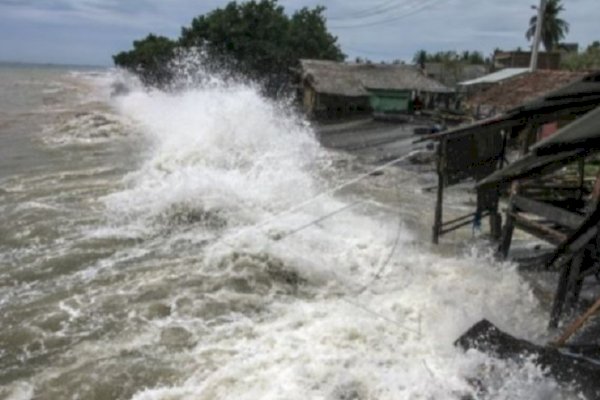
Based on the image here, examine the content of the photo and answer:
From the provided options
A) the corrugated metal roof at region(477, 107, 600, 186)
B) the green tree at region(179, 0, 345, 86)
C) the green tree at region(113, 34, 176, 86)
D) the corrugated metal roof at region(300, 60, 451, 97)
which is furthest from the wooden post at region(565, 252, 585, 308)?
the green tree at region(113, 34, 176, 86)

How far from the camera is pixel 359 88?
34.6 meters

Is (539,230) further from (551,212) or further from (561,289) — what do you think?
(561,289)

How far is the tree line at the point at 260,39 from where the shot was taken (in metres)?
40.0

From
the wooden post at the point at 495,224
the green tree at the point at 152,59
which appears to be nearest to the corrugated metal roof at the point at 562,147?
the wooden post at the point at 495,224

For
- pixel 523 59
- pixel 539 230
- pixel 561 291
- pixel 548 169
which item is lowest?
pixel 561 291

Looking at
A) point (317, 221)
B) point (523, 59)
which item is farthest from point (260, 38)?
point (317, 221)

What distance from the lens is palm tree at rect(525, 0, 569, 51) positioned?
48.3 m

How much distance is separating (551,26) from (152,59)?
39.9 m

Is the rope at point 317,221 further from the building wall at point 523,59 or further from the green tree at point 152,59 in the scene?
the green tree at point 152,59

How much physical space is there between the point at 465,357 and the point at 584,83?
3.99m

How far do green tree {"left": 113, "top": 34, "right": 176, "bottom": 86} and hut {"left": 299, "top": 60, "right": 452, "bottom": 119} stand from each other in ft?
66.3

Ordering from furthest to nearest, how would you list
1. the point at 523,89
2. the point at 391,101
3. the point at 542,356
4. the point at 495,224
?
1. the point at 391,101
2. the point at 523,89
3. the point at 495,224
4. the point at 542,356

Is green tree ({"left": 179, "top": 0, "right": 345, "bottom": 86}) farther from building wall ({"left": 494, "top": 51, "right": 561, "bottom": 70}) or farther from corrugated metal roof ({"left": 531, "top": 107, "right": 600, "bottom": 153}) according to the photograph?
corrugated metal roof ({"left": 531, "top": 107, "right": 600, "bottom": 153})

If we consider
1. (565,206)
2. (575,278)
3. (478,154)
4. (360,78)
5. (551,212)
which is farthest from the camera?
(360,78)
